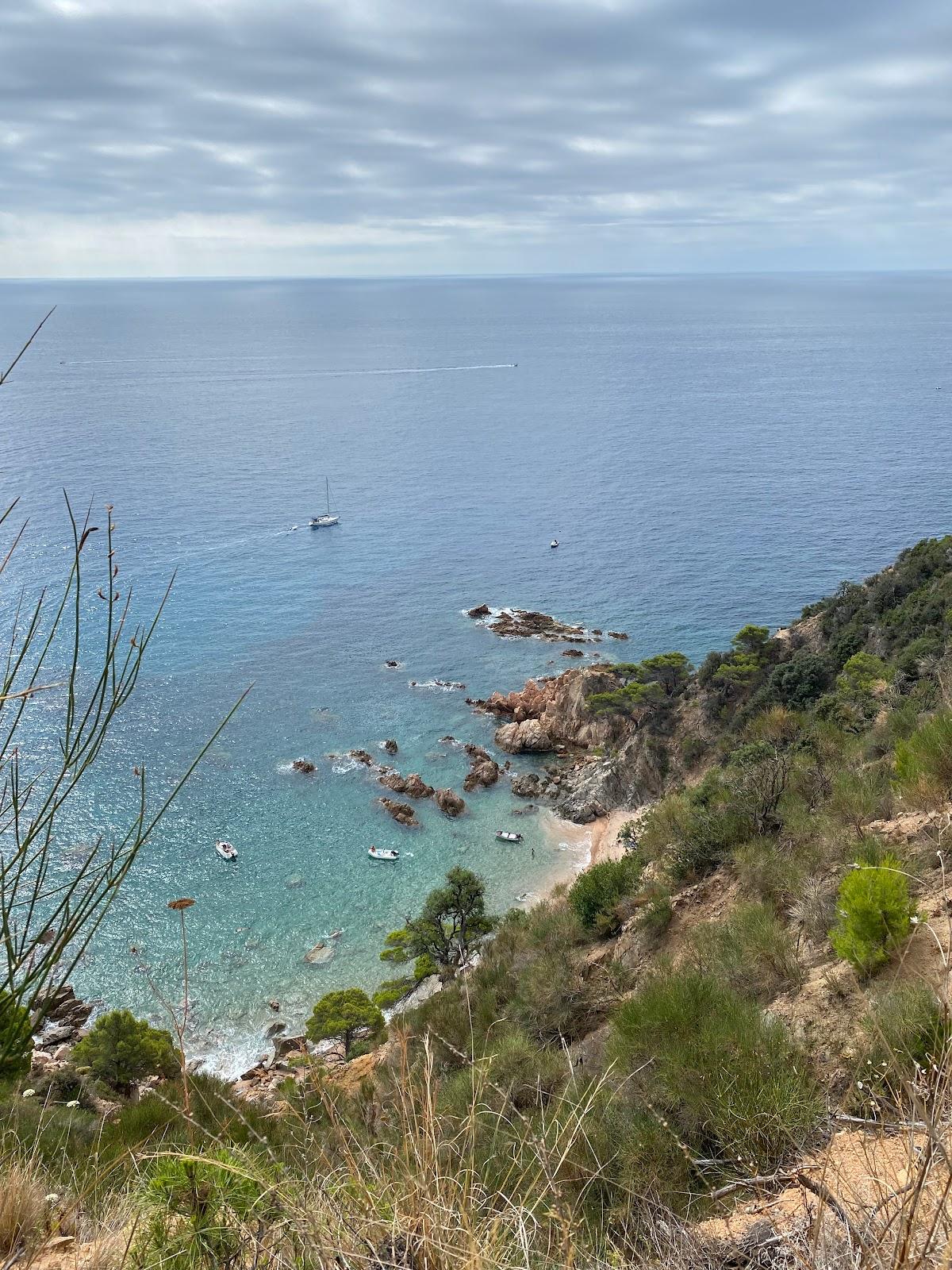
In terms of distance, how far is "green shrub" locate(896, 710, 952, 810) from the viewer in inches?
376

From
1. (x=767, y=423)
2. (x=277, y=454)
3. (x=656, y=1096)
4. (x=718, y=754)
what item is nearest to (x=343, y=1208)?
(x=656, y=1096)

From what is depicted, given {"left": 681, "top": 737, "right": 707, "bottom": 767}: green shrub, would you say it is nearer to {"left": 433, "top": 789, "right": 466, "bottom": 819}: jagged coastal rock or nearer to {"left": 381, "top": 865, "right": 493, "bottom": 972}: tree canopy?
{"left": 433, "top": 789, "right": 466, "bottom": 819}: jagged coastal rock

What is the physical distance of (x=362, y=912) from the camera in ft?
90.8

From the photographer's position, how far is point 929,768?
32.2ft

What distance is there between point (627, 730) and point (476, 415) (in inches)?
3042

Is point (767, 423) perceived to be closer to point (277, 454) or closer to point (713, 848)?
point (277, 454)

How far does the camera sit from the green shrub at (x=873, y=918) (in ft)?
21.3

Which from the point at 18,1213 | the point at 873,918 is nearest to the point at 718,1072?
the point at 873,918

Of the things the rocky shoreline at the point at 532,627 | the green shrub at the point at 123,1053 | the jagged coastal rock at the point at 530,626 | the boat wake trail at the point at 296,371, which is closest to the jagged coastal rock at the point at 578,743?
the rocky shoreline at the point at 532,627

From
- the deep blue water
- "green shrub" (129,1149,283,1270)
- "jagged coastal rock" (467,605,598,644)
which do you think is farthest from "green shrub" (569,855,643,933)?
"jagged coastal rock" (467,605,598,644)

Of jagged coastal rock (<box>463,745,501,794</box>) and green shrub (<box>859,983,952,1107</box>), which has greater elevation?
green shrub (<box>859,983,952,1107</box>)

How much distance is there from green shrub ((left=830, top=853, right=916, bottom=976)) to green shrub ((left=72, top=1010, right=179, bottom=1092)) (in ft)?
47.4

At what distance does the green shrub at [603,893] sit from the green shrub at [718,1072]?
653 cm

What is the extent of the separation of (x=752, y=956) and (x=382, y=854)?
76.7 ft
